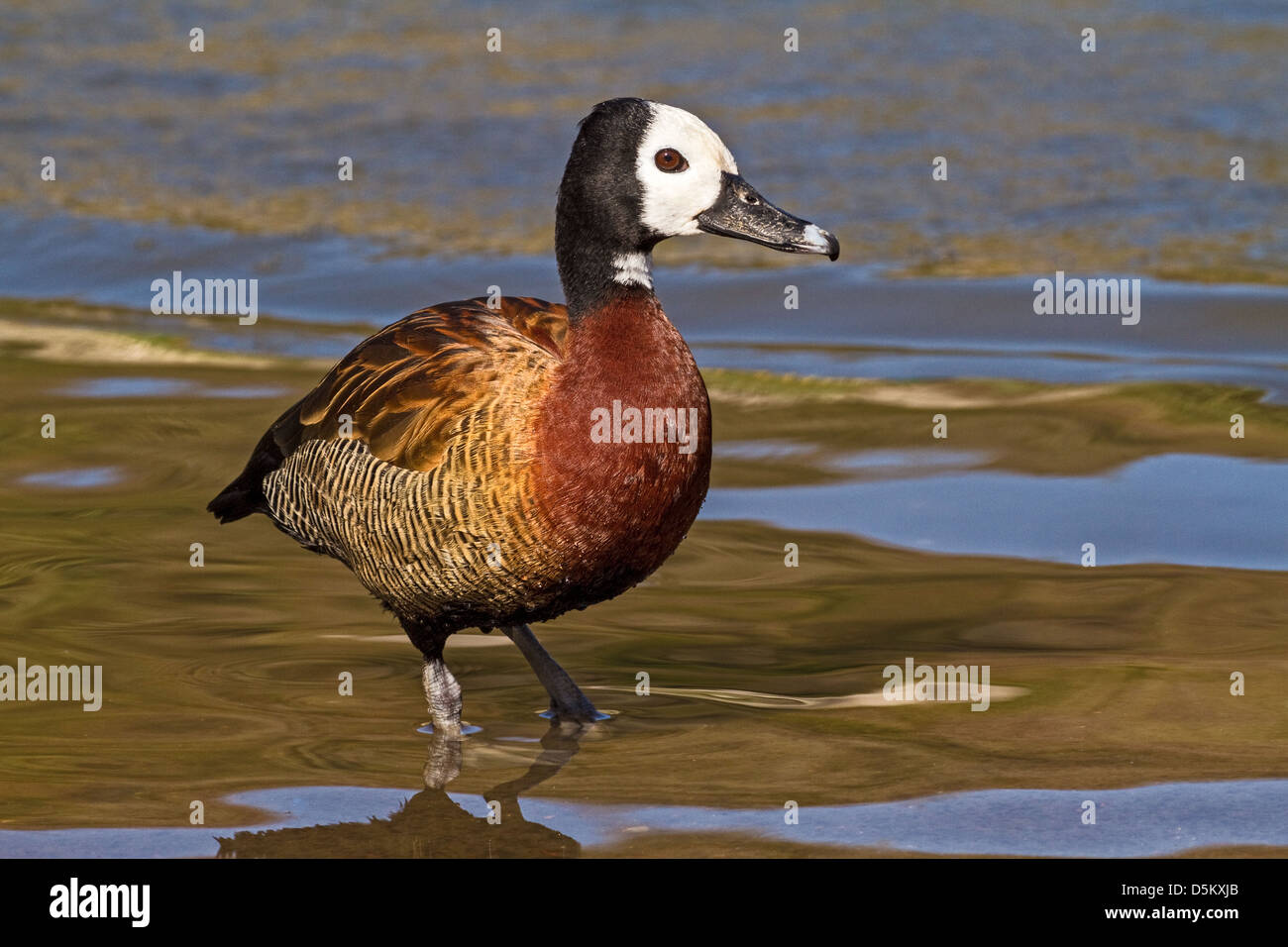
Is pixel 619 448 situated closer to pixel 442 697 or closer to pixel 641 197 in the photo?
pixel 641 197

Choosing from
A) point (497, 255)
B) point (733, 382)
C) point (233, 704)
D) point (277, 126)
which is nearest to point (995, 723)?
point (233, 704)

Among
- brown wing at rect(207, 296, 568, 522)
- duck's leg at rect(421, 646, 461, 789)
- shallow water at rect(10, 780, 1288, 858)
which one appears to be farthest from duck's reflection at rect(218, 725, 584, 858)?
brown wing at rect(207, 296, 568, 522)

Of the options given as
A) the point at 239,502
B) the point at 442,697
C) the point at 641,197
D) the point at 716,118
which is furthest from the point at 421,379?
the point at 716,118

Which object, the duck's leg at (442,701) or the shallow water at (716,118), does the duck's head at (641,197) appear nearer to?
the duck's leg at (442,701)

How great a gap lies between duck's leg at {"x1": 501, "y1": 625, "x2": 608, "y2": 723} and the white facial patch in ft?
5.21

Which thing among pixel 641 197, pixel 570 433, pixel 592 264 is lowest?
pixel 570 433

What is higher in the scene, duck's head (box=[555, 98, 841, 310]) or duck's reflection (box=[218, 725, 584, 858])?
duck's head (box=[555, 98, 841, 310])

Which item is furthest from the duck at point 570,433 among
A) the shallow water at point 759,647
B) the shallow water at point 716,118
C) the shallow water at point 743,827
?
the shallow water at point 716,118

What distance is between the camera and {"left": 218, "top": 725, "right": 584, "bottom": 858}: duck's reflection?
611 centimetres

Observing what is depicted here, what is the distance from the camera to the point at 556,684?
722cm

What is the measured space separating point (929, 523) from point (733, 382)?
103 inches

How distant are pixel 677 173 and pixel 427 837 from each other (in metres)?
2.38

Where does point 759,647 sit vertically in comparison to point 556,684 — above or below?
above

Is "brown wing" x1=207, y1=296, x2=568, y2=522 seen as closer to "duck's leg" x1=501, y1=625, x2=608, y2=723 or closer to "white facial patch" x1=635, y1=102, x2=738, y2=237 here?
"white facial patch" x1=635, y1=102, x2=738, y2=237
